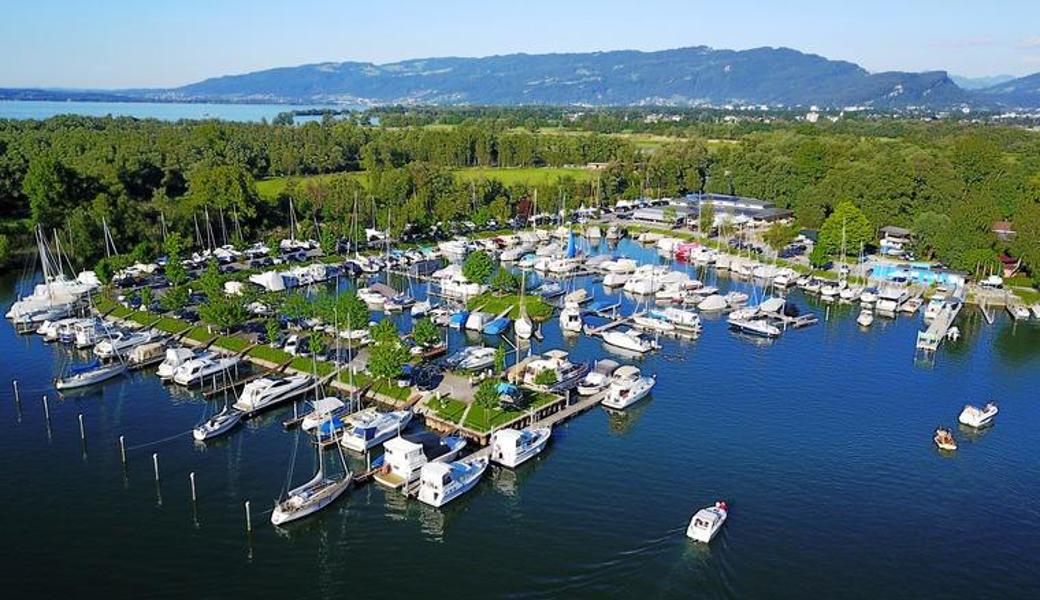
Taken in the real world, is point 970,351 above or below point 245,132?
below

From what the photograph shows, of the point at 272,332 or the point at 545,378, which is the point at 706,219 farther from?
the point at 272,332

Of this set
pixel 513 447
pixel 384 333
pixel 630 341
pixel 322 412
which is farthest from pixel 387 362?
pixel 630 341

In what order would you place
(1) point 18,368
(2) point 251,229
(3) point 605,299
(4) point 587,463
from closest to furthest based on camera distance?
1. (4) point 587,463
2. (1) point 18,368
3. (3) point 605,299
4. (2) point 251,229

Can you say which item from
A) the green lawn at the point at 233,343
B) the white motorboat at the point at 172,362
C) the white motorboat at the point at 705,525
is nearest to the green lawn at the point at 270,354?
the green lawn at the point at 233,343

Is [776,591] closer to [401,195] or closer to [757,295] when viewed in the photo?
[757,295]

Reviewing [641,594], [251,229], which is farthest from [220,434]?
[251,229]
